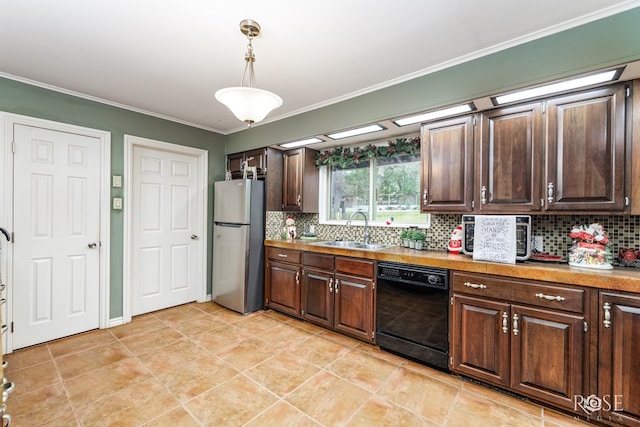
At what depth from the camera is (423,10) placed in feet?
5.77

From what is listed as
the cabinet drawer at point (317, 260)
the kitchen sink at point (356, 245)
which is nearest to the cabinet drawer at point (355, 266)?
the cabinet drawer at point (317, 260)

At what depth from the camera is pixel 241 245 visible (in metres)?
3.63

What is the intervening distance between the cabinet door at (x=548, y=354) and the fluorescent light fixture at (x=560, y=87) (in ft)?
4.91

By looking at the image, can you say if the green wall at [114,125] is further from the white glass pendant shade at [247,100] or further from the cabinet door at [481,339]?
the cabinet door at [481,339]

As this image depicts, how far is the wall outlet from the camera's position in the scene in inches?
94.3

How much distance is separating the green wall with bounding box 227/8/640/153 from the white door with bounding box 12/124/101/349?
2483 millimetres

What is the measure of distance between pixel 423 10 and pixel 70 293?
3.96 meters

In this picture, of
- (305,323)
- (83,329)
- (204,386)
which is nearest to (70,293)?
(83,329)

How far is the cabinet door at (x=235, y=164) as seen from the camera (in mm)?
4147

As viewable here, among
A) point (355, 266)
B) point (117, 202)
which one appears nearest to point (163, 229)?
point (117, 202)

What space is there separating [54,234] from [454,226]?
3908 millimetres

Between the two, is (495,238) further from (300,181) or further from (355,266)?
(300,181)

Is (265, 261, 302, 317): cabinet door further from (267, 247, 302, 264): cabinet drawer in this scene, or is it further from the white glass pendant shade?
the white glass pendant shade

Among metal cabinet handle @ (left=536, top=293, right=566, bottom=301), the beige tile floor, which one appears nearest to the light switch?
the beige tile floor
